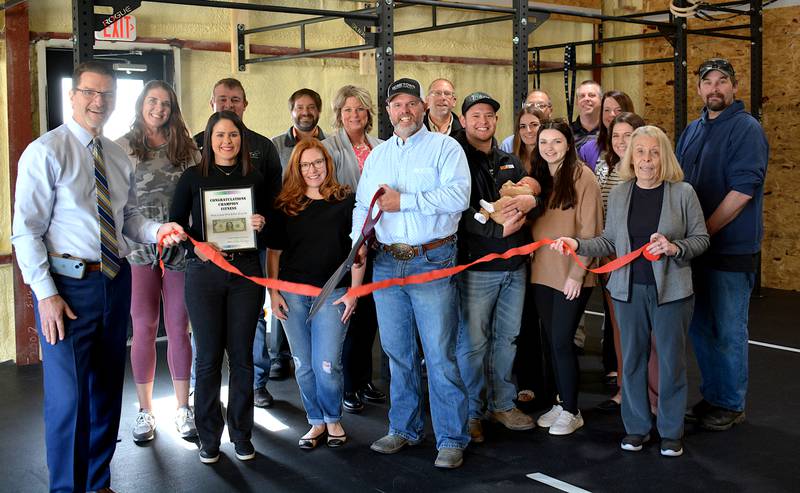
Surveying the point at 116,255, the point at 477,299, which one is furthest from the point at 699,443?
the point at 116,255

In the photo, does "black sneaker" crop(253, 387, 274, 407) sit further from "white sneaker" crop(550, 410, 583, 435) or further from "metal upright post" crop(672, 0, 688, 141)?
"metal upright post" crop(672, 0, 688, 141)

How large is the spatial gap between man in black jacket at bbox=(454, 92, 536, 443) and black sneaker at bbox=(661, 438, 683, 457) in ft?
2.58

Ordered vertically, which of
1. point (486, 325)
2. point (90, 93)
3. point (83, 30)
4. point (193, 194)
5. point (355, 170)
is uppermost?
point (83, 30)

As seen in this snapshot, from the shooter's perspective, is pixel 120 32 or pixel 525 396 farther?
pixel 120 32

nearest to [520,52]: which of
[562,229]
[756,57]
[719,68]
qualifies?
[719,68]

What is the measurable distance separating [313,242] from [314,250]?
0.04m

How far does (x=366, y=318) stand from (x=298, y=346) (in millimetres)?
884

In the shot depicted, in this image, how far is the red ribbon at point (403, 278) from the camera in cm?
365

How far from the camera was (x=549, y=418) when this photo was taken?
435 cm

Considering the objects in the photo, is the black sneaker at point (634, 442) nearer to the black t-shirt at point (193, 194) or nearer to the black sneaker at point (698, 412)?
the black sneaker at point (698, 412)

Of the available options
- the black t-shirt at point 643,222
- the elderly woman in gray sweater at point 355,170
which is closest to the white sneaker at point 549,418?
the black t-shirt at point 643,222

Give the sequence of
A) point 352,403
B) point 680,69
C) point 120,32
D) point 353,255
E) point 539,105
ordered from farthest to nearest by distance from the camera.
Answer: point 680,69 < point 120,32 < point 539,105 < point 352,403 < point 353,255

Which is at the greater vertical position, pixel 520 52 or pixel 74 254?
pixel 520 52

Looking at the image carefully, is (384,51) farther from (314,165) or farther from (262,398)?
(262,398)
